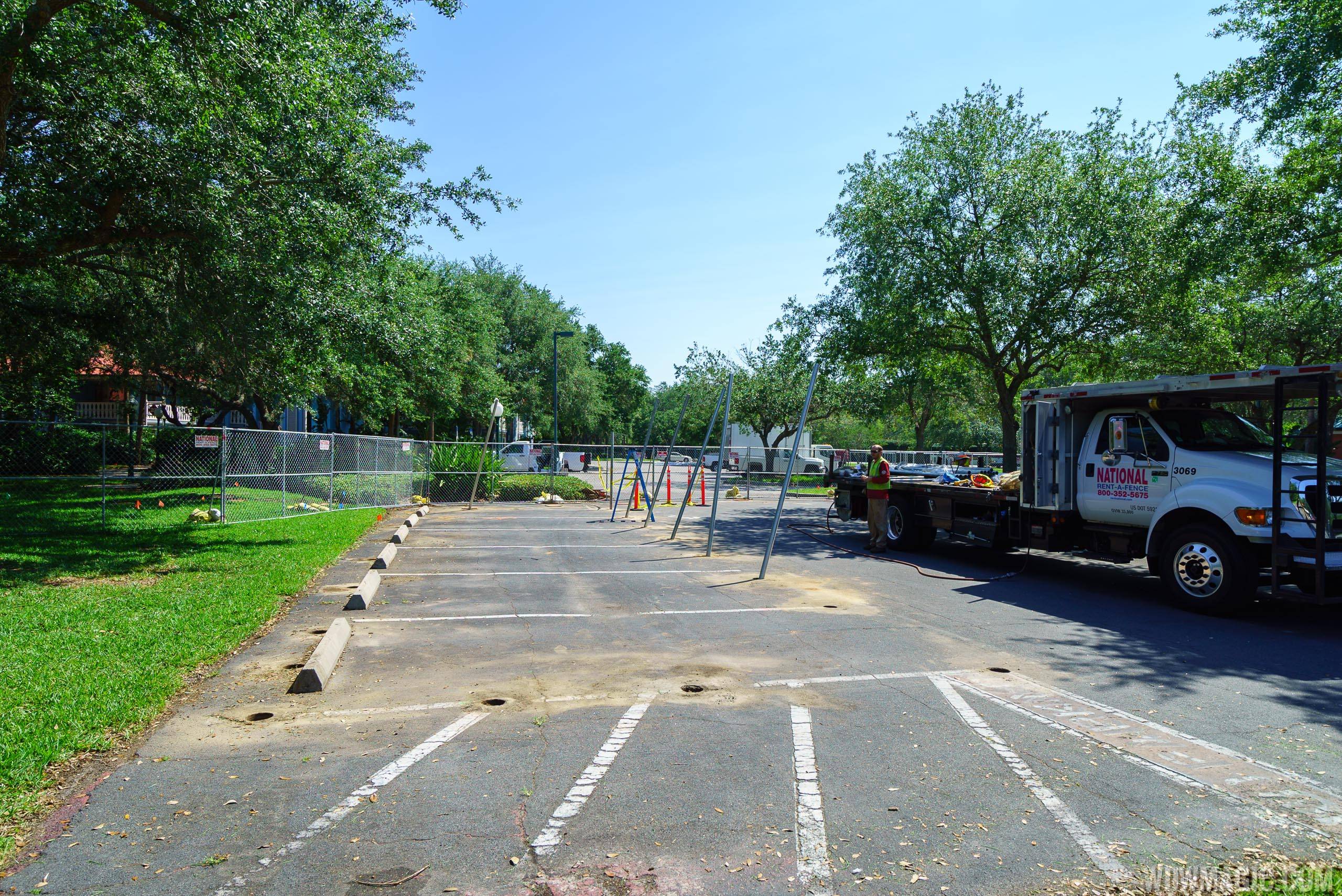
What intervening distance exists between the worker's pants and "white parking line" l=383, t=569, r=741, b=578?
361 centimetres

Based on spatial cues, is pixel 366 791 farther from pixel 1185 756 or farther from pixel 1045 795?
pixel 1185 756

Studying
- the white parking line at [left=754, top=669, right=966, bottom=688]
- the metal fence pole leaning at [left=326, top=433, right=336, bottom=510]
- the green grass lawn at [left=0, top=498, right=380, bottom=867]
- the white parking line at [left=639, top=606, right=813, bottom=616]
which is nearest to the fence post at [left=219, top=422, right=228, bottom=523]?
the green grass lawn at [left=0, top=498, right=380, bottom=867]

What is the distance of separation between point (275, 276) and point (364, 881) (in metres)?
10.3

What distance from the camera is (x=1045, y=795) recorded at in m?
4.27

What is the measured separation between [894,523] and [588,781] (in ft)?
37.8

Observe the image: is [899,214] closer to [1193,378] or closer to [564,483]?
[1193,378]

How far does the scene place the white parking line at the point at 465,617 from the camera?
8578mm

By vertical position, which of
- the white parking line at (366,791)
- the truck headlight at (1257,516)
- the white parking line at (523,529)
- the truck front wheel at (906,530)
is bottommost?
the white parking line at (366,791)

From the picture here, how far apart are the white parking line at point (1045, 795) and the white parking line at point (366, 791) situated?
3.29 meters

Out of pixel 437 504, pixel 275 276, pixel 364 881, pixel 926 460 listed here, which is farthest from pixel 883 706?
pixel 926 460

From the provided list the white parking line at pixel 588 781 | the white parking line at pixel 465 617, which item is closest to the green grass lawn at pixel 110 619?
the white parking line at pixel 465 617

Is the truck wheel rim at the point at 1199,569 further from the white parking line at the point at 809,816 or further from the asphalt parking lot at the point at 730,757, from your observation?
the white parking line at the point at 809,816

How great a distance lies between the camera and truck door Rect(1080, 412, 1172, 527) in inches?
398

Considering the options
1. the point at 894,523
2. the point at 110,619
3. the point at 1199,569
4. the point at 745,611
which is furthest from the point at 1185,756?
the point at 894,523
